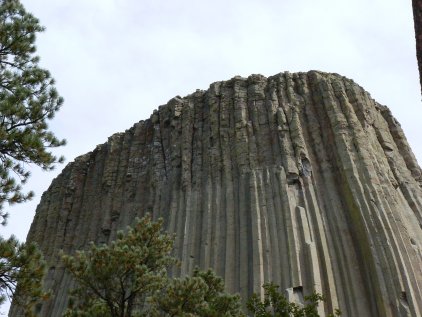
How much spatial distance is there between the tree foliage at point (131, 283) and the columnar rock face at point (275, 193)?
7.84 m

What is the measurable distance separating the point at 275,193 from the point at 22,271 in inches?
603

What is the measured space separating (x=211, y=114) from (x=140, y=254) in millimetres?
17713

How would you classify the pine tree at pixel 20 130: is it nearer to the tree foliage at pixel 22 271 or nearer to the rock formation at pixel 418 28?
the tree foliage at pixel 22 271

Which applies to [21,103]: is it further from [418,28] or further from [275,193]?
[275,193]

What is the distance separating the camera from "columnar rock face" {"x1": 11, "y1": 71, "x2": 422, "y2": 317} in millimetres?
21203

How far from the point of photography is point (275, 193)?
24.4m

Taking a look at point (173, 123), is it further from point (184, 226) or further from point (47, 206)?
point (47, 206)

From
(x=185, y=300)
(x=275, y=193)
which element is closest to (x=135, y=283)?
(x=185, y=300)

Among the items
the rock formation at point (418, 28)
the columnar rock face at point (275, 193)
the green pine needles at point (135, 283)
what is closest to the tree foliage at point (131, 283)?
the green pine needles at point (135, 283)

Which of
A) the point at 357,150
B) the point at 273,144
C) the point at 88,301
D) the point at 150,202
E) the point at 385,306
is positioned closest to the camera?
the point at 88,301

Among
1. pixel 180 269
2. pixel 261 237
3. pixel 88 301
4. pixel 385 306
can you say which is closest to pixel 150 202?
pixel 180 269

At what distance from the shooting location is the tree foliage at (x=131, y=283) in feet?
42.7

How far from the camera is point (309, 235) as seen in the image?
2250cm

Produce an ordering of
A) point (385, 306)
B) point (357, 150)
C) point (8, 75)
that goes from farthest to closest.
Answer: point (357, 150), point (385, 306), point (8, 75)
